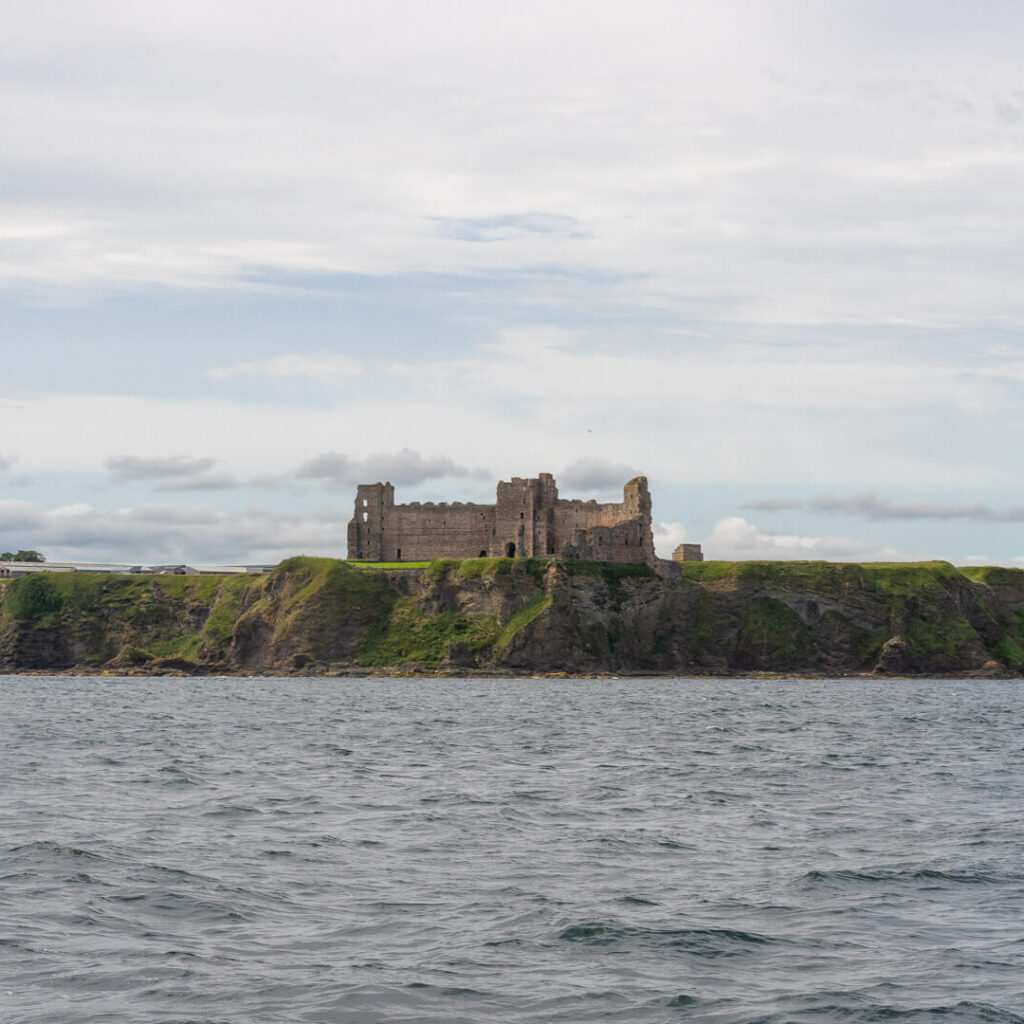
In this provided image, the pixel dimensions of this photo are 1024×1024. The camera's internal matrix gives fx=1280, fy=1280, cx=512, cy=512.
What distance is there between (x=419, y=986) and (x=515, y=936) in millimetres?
3257

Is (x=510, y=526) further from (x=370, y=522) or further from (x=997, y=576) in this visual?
(x=997, y=576)

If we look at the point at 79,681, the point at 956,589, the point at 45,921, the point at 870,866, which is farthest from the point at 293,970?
the point at 956,589

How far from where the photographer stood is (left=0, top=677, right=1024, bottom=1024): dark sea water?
18.6 meters

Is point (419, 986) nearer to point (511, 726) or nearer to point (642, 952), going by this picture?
point (642, 952)

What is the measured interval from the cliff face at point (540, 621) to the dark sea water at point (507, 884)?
111 m

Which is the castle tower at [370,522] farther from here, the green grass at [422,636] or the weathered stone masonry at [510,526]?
the green grass at [422,636]

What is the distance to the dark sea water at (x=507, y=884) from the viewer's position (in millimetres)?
18562

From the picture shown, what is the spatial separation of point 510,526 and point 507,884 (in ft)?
546

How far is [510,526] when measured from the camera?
630 ft

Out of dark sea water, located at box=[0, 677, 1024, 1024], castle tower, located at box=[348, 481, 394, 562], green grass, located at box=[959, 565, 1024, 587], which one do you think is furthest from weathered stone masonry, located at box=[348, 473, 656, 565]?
dark sea water, located at box=[0, 677, 1024, 1024]

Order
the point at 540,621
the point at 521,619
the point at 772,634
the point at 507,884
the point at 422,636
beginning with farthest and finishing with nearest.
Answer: the point at 772,634, the point at 422,636, the point at 521,619, the point at 540,621, the point at 507,884

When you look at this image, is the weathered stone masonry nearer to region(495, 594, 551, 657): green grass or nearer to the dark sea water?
region(495, 594, 551, 657): green grass

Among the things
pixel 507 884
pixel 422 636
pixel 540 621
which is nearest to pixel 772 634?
pixel 540 621

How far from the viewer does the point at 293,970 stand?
1955 cm
